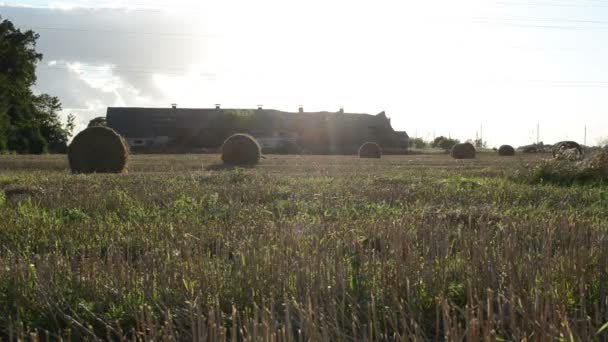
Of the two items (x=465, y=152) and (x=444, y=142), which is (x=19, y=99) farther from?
(x=444, y=142)

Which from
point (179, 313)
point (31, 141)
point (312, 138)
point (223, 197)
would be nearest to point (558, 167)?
point (223, 197)

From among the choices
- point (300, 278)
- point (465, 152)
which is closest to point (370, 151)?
point (465, 152)

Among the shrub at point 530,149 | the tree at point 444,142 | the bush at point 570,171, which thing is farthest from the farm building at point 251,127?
the bush at point 570,171

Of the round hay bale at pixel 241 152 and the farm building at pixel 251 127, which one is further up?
the farm building at pixel 251 127

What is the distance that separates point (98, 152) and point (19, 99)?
37177 millimetres

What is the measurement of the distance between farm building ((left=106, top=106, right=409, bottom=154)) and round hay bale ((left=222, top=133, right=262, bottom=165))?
3978cm

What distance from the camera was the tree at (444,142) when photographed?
86375 millimetres

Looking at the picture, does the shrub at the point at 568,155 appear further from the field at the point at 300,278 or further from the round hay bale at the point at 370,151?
the round hay bale at the point at 370,151

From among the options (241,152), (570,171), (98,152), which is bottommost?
(570,171)

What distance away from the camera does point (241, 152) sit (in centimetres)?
3120

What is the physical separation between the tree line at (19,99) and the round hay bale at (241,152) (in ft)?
90.7

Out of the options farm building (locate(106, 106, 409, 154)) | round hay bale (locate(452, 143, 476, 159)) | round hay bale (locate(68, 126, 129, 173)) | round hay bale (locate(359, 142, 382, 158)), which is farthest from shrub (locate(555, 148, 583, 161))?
farm building (locate(106, 106, 409, 154))

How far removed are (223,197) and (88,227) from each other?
406 cm

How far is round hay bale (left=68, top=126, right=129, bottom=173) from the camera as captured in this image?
23.8 m
